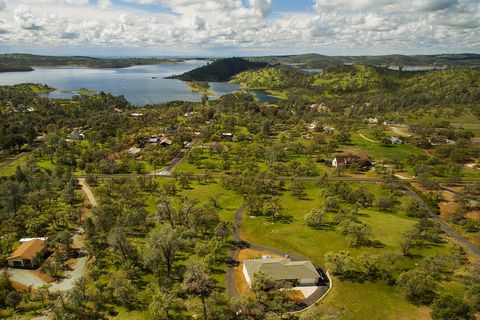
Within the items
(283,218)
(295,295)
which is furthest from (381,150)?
(295,295)

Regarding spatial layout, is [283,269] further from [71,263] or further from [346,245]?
[71,263]

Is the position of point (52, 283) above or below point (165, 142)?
below

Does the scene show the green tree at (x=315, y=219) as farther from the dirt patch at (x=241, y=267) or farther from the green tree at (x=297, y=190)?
the green tree at (x=297, y=190)

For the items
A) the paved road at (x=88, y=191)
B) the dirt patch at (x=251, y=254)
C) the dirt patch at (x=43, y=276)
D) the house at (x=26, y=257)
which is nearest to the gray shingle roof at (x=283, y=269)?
the dirt patch at (x=251, y=254)

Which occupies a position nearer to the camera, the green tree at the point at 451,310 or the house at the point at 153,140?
the green tree at the point at 451,310

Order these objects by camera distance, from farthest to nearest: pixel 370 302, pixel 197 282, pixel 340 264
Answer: pixel 340 264 → pixel 370 302 → pixel 197 282
